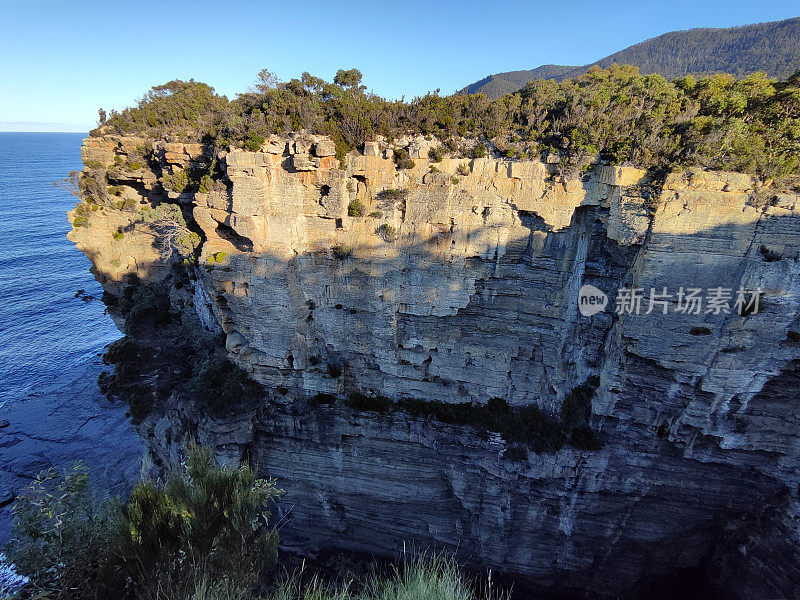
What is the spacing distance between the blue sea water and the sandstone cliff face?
21185 mm

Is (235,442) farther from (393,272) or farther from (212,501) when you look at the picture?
(393,272)

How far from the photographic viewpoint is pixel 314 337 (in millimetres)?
16344

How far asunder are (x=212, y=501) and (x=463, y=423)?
9876 mm

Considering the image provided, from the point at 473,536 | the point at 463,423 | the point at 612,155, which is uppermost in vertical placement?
the point at 612,155

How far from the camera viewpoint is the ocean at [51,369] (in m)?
24.2

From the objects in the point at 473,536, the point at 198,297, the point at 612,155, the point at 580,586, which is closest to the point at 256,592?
the point at 473,536

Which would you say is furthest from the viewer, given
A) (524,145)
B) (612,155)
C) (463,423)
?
(463,423)

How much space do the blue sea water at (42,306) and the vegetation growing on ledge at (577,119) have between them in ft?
89.6
